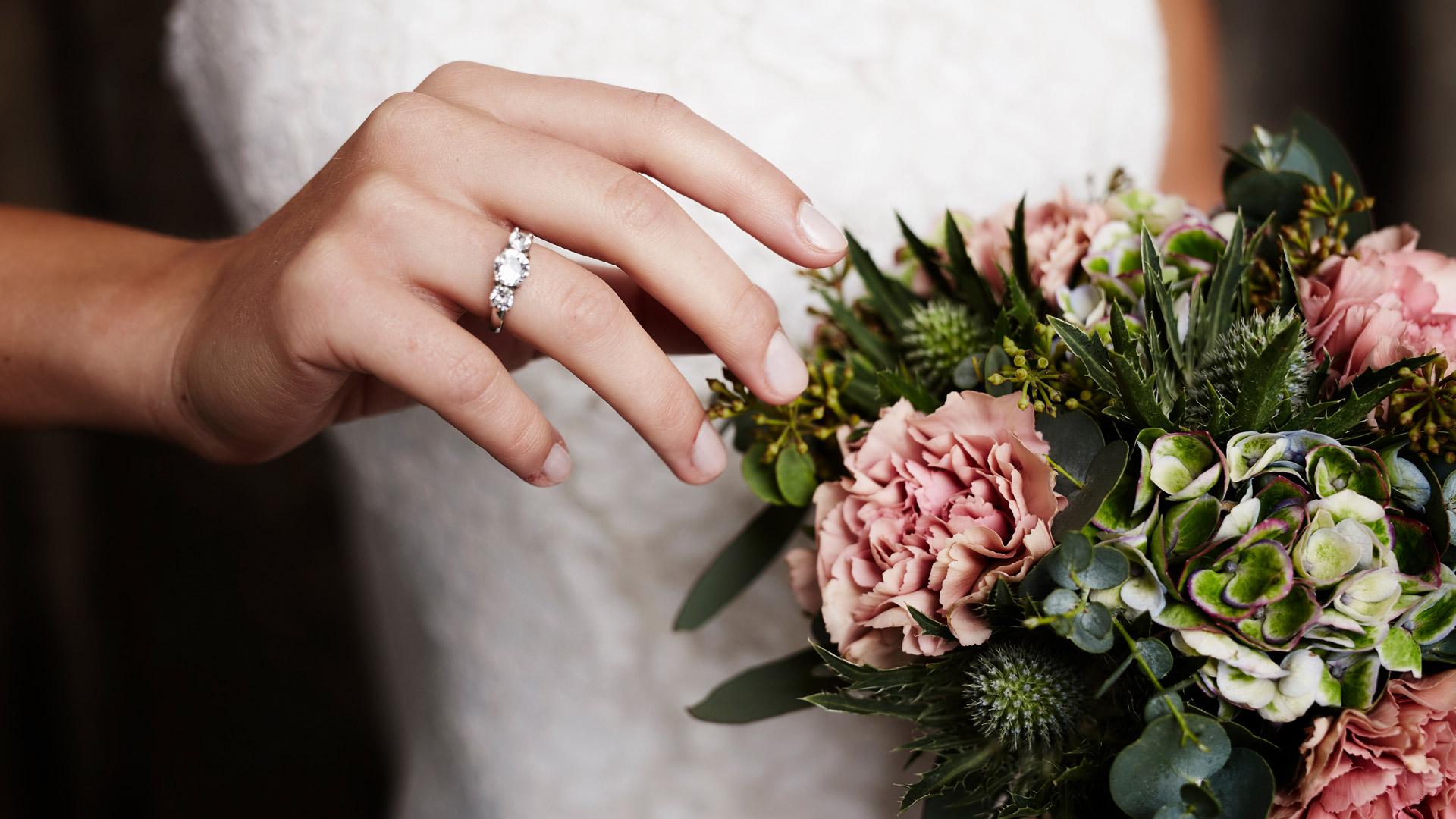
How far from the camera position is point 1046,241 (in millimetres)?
460

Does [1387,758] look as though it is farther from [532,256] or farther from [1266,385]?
[532,256]

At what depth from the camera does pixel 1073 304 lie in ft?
1.41

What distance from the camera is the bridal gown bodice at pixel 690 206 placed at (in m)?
0.61

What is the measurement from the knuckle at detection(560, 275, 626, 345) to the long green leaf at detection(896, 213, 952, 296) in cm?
17

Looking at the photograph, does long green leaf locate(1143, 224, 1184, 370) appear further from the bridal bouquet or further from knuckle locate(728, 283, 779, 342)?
knuckle locate(728, 283, 779, 342)

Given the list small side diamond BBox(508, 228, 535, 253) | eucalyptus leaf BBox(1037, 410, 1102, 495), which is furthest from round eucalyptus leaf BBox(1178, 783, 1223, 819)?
small side diamond BBox(508, 228, 535, 253)

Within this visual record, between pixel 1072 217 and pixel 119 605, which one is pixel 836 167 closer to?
pixel 1072 217

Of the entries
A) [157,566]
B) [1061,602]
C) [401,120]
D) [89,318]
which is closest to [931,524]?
[1061,602]

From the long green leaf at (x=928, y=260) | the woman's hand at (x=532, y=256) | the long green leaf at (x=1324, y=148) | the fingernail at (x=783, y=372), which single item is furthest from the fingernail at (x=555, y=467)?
the long green leaf at (x=1324, y=148)

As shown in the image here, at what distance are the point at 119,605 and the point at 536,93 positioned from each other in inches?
71.9

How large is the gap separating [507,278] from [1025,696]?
0.86 ft

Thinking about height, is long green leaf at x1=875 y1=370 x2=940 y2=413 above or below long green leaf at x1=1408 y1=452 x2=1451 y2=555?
above

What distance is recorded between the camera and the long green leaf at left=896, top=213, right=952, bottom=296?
1.56 feet

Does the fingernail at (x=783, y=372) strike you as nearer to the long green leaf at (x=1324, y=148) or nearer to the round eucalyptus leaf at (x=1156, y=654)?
the round eucalyptus leaf at (x=1156, y=654)
